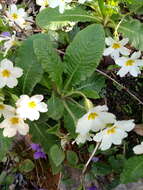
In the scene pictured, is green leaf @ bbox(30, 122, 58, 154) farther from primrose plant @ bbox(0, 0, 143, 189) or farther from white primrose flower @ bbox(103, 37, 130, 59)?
white primrose flower @ bbox(103, 37, 130, 59)

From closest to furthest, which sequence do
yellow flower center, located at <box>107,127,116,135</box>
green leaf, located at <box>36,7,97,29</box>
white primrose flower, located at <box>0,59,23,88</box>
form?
yellow flower center, located at <box>107,127,116,135</box> < white primrose flower, located at <box>0,59,23,88</box> < green leaf, located at <box>36,7,97,29</box>

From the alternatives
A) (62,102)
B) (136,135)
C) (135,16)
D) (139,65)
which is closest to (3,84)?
(62,102)

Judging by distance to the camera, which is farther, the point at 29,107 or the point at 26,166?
the point at 26,166

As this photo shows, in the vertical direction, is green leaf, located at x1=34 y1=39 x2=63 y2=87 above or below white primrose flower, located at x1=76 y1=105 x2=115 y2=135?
above

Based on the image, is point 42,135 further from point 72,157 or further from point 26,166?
point 26,166

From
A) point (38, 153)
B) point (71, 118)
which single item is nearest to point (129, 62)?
point (71, 118)

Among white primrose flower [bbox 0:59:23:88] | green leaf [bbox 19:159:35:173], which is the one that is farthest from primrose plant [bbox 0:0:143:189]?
green leaf [bbox 19:159:35:173]
